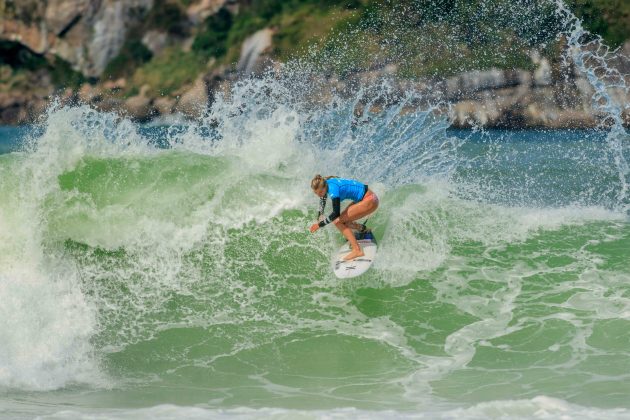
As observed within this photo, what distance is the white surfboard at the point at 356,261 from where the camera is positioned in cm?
1112

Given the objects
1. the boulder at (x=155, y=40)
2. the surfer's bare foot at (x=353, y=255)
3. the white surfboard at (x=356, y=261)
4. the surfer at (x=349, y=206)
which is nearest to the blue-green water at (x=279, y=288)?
the white surfboard at (x=356, y=261)

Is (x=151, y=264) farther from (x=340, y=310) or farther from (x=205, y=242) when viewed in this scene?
(x=340, y=310)

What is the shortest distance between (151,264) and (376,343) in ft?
11.0

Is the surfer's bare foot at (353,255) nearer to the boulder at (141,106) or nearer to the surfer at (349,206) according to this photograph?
the surfer at (349,206)

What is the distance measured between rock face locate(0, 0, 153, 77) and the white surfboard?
63.7m

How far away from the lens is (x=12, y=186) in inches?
468

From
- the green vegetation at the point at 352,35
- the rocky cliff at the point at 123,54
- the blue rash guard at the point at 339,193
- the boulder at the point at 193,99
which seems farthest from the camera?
the rocky cliff at the point at 123,54

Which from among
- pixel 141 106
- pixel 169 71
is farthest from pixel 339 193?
pixel 169 71

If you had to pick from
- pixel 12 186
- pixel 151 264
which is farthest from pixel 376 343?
pixel 12 186

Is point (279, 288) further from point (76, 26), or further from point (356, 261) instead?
point (76, 26)

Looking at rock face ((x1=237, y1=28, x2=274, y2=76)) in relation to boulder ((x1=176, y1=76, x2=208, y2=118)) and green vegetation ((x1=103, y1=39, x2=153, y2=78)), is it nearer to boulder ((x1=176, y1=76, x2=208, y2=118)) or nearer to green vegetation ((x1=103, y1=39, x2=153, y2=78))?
boulder ((x1=176, y1=76, x2=208, y2=118))

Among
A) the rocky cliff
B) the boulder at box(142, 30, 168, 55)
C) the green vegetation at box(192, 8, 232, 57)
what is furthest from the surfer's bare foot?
the boulder at box(142, 30, 168, 55)

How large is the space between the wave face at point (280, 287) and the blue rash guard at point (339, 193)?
112 cm

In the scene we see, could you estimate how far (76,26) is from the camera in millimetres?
72250
